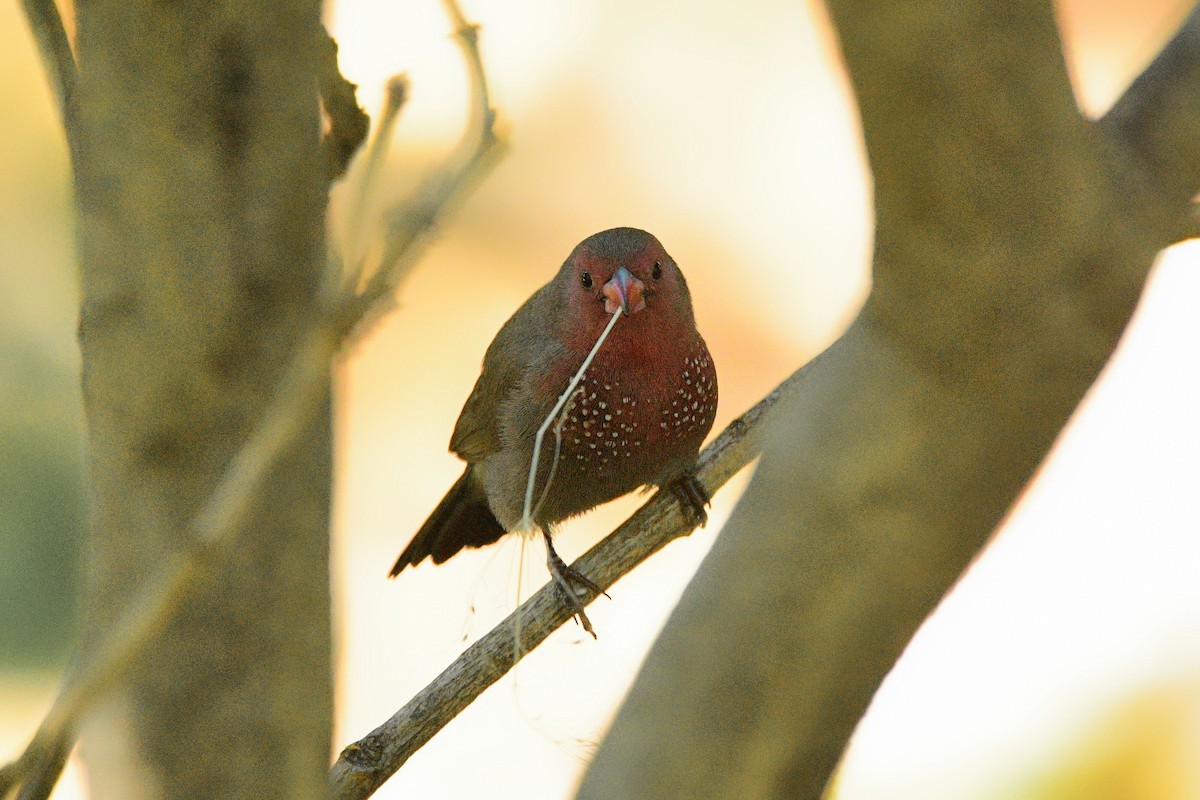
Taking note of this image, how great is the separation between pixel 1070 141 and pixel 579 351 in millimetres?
1641

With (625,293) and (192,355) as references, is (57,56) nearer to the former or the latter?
(192,355)

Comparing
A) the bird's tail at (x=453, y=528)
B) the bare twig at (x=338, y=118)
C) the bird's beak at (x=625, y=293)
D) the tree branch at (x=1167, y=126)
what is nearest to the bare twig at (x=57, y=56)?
the bare twig at (x=338, y=118)

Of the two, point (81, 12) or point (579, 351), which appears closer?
point (81, 12)

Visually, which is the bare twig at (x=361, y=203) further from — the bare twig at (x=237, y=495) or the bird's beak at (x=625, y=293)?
the bird's beak at (x=625, y=293)

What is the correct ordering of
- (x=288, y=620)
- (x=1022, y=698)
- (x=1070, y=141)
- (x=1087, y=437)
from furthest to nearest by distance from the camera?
1. (x=1087, y=437)
2. (x=1022, y=698)
3. (x=288, y=620)
4. (x=1070, y=141)

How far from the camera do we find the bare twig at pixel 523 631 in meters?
1.46

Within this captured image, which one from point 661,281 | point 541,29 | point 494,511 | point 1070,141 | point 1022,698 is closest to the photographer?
point 1070,141

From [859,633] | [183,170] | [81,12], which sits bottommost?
[859,633]

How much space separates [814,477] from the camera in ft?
2.66

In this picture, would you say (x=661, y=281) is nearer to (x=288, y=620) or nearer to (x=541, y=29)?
(x=288, y=620)

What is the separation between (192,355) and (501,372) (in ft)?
4.74

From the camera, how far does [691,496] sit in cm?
232

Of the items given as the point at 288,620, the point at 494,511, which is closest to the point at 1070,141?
the point at 288,620

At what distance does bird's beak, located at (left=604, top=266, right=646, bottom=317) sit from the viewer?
2236 millimetres
